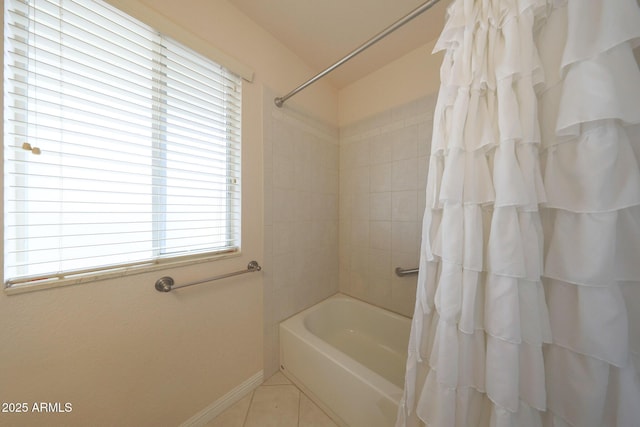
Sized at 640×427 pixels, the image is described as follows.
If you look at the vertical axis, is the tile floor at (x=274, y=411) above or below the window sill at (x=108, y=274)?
below

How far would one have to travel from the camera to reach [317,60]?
1.42 m

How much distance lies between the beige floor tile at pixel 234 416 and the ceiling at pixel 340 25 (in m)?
2.18

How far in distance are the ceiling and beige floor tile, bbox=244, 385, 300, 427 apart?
2.19 metres

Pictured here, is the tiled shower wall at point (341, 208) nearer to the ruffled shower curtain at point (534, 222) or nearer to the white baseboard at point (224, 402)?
the white baseboard at point (224, 402)

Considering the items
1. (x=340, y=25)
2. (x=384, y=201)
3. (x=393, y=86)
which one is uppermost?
(x=340, y=25)

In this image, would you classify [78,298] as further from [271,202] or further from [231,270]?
[271,202]

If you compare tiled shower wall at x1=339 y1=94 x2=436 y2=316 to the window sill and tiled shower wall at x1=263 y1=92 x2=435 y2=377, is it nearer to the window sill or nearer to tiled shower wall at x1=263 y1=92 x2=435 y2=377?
tiled shower wall at x1=263 y1=92 x2=435 y2=377

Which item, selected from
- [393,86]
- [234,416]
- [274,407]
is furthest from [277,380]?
[393,86]

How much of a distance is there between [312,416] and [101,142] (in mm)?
1568

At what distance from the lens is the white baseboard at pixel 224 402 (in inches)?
36.9

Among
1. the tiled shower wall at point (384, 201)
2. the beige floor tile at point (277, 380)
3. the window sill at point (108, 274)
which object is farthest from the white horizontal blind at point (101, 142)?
the tiled shower wall at point (384, 201)

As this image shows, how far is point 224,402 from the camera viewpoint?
1.02m

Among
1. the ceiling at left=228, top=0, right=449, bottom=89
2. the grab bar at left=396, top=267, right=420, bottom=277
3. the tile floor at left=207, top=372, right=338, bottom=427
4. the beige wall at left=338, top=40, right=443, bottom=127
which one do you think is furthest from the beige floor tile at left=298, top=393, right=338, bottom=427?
the ceiling at left=228, top=0, right=449, bottom=89

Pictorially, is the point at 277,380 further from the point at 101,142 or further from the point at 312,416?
the point at 101,142
